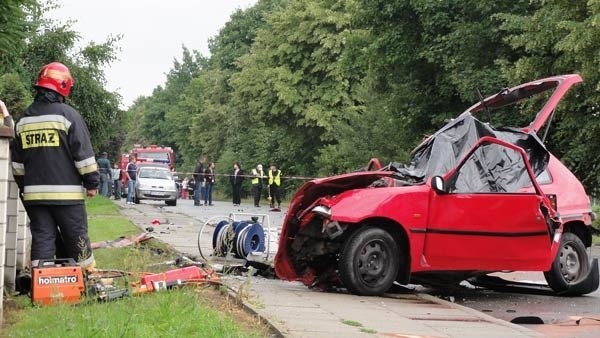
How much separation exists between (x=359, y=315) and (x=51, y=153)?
9.87 ft

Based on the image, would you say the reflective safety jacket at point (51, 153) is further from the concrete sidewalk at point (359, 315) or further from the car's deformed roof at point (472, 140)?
the car's deformed roof at point (472, 140)

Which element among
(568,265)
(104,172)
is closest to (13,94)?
(568,265)

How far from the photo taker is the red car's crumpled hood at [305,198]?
9969 millimetres

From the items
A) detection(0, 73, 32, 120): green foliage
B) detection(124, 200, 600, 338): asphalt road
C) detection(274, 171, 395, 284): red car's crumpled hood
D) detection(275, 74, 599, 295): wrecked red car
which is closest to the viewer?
detection(124, 200, 600, 338): asphalt road

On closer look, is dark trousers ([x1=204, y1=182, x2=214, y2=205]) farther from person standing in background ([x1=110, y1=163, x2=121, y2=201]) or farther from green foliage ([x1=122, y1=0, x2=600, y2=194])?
person standing in background ([x1=110, y1=163, x2=121, y2=201])

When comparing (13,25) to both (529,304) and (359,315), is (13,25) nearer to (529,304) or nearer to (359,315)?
(359,315)

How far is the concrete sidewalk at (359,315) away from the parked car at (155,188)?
87.8 ft

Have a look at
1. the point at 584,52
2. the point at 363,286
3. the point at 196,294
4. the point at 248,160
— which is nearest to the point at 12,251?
the point at 196,294

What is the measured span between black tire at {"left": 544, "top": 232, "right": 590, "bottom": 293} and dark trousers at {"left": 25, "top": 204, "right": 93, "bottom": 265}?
5.47 meters

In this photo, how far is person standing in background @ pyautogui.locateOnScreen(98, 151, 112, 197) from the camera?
35.5 m

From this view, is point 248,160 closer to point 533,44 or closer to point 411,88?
point 411,88

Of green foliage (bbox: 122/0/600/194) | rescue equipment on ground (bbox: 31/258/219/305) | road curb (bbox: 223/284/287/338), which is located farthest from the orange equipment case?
green foliage (bbox: 122/0/600/194)

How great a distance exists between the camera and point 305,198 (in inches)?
398

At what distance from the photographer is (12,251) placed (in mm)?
7953
